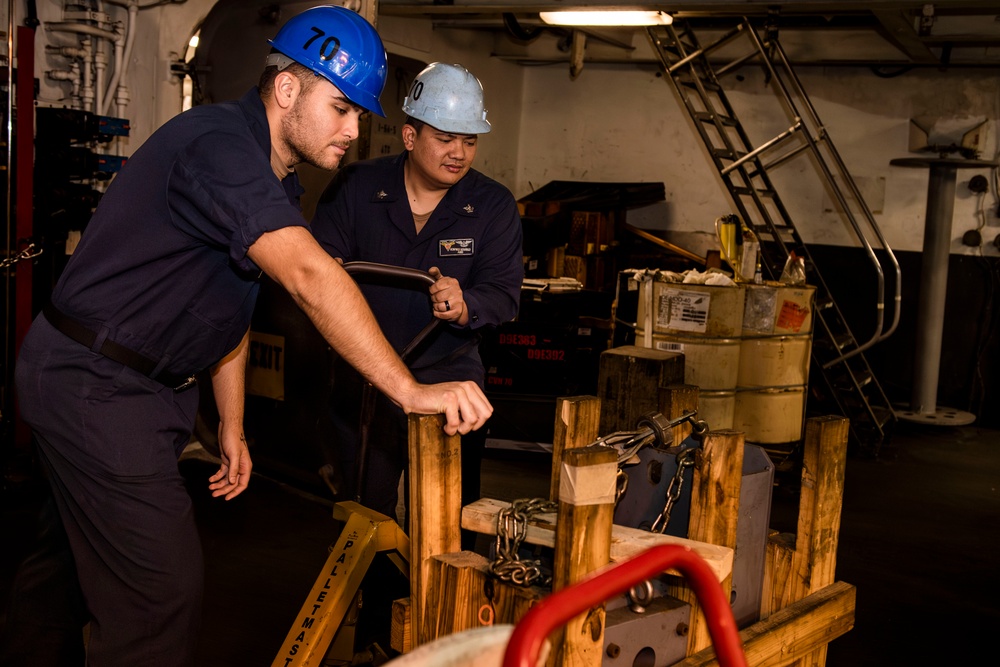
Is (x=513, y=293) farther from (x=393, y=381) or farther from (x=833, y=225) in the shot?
(x=833, y=225)

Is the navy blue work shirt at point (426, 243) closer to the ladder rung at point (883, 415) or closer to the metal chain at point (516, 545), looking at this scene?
the metal chain at point (516, 545)

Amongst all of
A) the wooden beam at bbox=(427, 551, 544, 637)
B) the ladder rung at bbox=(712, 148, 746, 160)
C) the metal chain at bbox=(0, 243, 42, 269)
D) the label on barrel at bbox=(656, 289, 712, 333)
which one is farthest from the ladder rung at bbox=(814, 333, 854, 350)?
the wooden beam at bbox=(427, 551, 544, 637)

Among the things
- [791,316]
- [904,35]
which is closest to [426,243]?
[791,316]

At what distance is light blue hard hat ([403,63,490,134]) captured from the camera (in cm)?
340

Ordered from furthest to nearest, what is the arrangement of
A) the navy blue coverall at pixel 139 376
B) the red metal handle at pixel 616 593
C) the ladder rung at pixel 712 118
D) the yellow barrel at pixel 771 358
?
1. the ladder rung at pixel 712 118
2. the yellow barrel at pixel 771 358
3. the navy blue coverall at pixel 139 376
4. the red metal handle at pixel 616 593

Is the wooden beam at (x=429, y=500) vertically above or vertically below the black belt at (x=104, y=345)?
below

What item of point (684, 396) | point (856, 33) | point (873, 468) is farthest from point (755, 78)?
point (684, 396)

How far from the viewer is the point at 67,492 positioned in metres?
2.21

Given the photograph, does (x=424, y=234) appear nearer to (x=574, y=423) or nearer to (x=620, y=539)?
(x=574, y=423)

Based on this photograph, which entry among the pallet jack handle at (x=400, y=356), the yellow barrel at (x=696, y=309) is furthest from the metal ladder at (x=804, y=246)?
the pallet jack handle at (x=400, y=356)

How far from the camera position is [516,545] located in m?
1.95

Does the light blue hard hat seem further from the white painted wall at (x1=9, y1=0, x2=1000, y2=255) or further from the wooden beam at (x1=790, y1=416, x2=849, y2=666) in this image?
the white painted wall at (x1=9, y1=0, x2=1000, y2=255)

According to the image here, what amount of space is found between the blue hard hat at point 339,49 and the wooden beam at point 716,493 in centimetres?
114

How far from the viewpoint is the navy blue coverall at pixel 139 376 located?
6.84ft
